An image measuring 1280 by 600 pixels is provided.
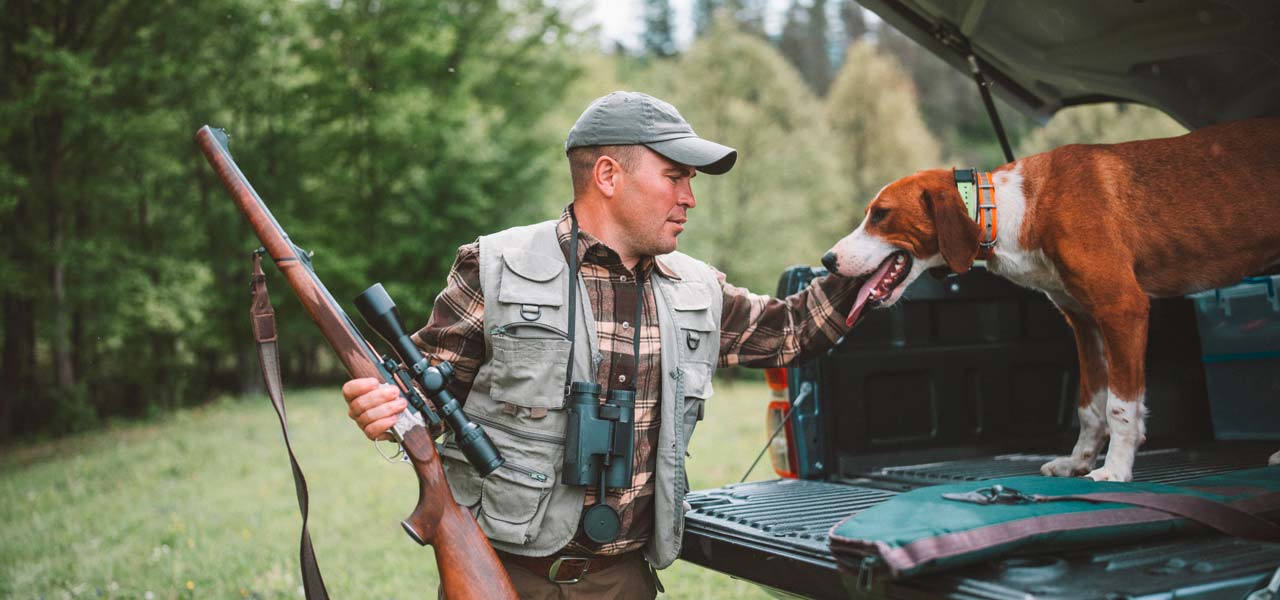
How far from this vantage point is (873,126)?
3769cm

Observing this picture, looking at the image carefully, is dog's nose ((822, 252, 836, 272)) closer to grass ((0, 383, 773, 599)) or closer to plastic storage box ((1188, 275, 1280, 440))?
plastic storage box ((1188, 275, 1280, 440))

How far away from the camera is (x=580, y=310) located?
292 cm

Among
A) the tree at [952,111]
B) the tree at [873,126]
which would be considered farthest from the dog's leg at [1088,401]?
the tree at [952,111]

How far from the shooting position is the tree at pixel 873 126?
37.1 meters

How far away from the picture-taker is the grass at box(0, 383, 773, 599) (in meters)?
6.77

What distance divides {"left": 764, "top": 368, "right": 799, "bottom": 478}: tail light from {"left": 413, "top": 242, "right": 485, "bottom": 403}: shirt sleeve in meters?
1.32

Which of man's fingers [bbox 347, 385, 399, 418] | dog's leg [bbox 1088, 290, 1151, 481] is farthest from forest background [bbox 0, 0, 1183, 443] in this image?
man's fingers [bbox 347, 385, 399, 418]

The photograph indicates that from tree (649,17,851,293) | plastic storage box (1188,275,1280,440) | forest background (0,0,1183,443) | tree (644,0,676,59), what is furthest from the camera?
tree (644,0,676,59)

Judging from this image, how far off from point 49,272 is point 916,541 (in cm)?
1820

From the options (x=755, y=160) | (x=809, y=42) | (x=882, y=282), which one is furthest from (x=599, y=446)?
(x=809, y=42)

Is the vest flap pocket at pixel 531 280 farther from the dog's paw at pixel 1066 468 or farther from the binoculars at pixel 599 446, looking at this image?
the dog's paw at pixel 1066 468

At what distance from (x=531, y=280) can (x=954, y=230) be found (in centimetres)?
137

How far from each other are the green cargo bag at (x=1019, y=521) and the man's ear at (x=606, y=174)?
1236mm

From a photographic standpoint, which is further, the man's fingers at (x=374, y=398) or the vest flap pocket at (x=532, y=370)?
the vest flap pocket at (x=532, y=370)
